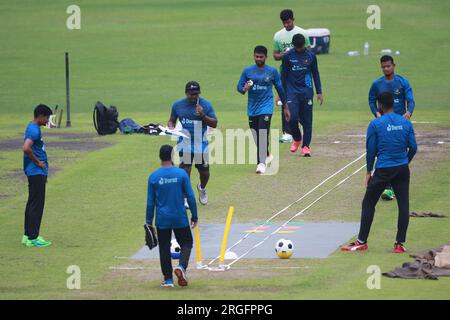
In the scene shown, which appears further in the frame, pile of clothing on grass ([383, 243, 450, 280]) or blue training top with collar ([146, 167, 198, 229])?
pile of clothing on grass ([383, 243, 450, 280])

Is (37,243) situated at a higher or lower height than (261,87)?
lower

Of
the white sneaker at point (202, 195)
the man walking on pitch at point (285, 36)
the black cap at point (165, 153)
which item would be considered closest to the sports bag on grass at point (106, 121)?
the man walking on pitch at point (285, 36)

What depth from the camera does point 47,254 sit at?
19.0 meters

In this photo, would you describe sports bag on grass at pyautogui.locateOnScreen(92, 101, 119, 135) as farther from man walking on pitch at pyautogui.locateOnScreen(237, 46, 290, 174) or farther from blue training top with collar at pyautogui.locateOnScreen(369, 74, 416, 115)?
blue training top with collar at pyautogui.locateOnScreen(369, 74, 416, 115)

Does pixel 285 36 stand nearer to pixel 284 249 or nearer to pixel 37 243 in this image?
pixel 37 243

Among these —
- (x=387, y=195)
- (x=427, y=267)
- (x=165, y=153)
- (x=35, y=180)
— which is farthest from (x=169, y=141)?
(x=427, y=267)

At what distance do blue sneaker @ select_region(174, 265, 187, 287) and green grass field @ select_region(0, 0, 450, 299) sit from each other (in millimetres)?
119

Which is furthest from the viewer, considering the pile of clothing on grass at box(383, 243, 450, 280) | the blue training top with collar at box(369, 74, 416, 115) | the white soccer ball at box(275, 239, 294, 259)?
the blue training top with collar at box(369, 74, 416, 115)

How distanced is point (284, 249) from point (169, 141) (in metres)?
11.5

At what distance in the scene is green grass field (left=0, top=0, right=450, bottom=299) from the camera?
56.1 ft

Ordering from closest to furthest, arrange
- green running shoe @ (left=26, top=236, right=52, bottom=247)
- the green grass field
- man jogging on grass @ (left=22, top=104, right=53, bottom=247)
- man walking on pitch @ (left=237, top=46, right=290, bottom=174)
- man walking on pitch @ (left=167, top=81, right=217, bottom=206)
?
the green grass field < man jogging on grass @ (left=22, top=104, right=53, bottom=247) < green running shoe @ (left=26, top=236, right=52, bottom=247) < man walking on pitch @ (left=167, top=81, right=217, bottom=206) < man walking on pitch @ (left=237, top=46, right=290, bottom=174)

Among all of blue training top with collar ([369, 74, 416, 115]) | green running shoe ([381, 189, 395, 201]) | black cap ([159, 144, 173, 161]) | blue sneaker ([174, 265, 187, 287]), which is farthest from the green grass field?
blue training top with collar ([369, 74, 416, 115])

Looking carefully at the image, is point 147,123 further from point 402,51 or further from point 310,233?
point 402,51

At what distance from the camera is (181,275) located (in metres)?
16.4
